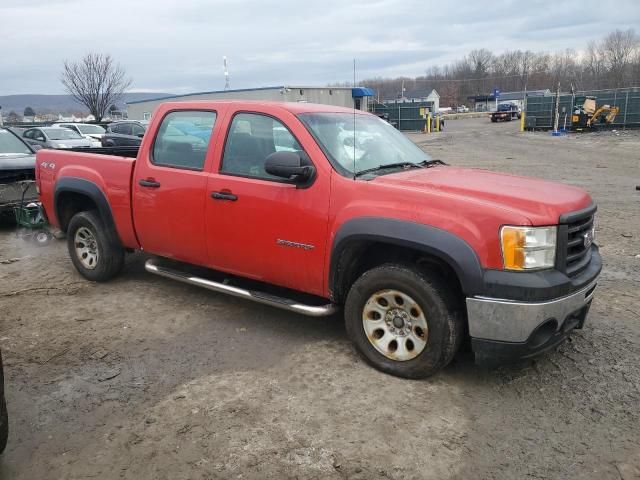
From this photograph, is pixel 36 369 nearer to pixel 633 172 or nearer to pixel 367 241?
pixel 367 241

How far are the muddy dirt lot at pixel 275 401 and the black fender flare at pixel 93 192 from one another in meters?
0.72

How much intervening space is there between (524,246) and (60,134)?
20.7 m

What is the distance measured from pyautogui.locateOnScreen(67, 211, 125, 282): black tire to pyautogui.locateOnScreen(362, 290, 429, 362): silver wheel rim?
313 centimetres

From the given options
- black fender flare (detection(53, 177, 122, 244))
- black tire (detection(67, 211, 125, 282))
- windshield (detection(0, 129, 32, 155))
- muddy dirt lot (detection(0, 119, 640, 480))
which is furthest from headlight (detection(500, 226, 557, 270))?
windshield (detection(0, 129, 32, 155))

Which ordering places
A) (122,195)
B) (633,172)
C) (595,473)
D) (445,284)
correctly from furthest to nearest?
(633,172), (122,195), (445,284), (595,473)

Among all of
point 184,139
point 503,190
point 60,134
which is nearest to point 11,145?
point 184,139

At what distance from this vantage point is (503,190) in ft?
11.7

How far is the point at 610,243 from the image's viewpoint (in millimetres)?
7031

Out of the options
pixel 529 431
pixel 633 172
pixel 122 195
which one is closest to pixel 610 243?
pixel 529 431

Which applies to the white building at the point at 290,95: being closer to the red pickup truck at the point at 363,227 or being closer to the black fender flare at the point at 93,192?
the black fender flare at the point at 93,192

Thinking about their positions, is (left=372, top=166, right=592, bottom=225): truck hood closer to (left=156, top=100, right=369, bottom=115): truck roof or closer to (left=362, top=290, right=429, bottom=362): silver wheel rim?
(left=362, top=290, right=429, bottom=362): silver wheel rim

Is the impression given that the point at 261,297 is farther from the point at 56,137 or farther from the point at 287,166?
the point at 56,137

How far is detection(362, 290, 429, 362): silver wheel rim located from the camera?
3.58m

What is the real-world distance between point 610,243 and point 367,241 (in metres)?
4.82
